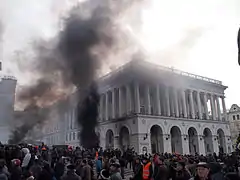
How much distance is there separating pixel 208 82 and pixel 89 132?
26506 millimetres

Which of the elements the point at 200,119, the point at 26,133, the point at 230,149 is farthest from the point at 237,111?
the point at 26,133

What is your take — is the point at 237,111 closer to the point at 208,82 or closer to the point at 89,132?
the point at 208,82

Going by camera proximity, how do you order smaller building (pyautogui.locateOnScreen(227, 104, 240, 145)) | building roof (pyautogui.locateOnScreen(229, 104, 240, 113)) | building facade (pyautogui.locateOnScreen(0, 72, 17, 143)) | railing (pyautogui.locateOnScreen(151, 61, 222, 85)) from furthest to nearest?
building roof (pyautogui.locateOnScreen(229, 104, 240, 113)), smaller building (pyautogui.locateOnScreen(227, 104, 240, 145)), building facade (pyautogui.locateOnScreen(0, 72, 17, 143)), railing (pyautogui.locateOnScreen(151, 61, 222, 85))

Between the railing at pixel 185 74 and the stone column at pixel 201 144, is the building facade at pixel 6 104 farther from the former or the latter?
the stone column at pixel 201 144

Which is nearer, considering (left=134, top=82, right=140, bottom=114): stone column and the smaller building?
(left=134, top=82, right=140, bottom=114): stone column

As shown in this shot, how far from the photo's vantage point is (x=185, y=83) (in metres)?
43.5

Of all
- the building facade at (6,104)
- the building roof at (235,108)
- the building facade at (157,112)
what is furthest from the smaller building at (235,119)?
the building facade at (6,104)

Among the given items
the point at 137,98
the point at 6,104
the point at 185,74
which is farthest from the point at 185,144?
the point at 6,104

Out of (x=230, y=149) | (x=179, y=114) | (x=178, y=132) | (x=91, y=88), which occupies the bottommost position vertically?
(x=230, y=149)

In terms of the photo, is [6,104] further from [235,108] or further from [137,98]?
[235,108]

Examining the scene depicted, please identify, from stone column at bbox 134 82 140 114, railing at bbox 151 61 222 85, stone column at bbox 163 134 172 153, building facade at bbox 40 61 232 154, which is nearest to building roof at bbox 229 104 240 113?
railing at bbox 151 61 222 85

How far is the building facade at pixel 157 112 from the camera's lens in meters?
36.8

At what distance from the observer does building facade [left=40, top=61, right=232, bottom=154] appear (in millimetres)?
36750

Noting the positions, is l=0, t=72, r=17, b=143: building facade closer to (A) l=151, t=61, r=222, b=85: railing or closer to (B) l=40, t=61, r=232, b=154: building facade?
(B) l=40, t=61, r=232, b=154: building facade
